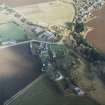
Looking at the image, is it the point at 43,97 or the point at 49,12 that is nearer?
the point at 43,97

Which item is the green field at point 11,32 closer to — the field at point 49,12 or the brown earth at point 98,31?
the field at point 49,12

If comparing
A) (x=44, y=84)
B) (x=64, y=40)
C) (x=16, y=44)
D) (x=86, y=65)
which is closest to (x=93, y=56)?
(x=86, y=65)

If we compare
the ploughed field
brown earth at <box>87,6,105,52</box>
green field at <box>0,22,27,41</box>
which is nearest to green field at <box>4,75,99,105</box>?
the ploughed field

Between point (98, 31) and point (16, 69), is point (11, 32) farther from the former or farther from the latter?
point (98, 31)

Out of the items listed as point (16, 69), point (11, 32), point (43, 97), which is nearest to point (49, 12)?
point (11, 32)

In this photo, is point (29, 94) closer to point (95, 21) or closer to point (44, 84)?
point (44, 84)

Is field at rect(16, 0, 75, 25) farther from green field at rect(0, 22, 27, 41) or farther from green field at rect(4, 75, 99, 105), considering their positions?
green field at rect(4, 75, 99, 105)
